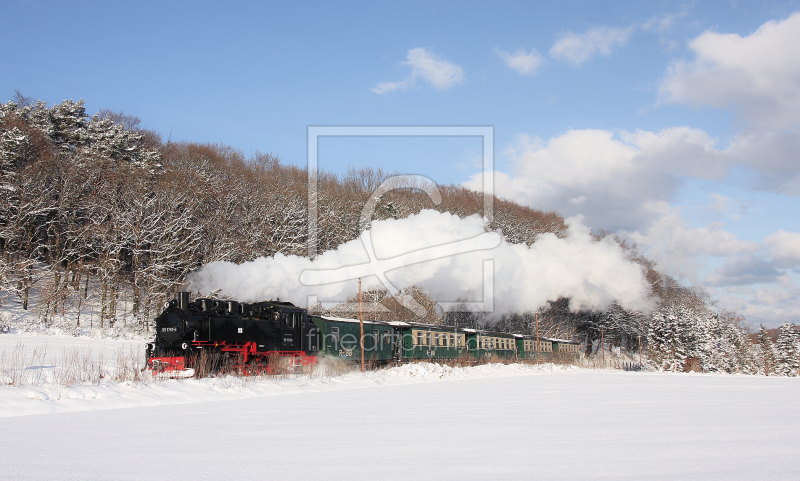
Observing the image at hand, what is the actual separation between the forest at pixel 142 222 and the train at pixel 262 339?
36.6ft

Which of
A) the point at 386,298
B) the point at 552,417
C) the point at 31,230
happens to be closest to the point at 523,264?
the point at 386,298

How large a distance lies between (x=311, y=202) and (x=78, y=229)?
59.3ft

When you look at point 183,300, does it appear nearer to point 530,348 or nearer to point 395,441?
point 395,441

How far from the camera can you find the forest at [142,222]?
37219mm

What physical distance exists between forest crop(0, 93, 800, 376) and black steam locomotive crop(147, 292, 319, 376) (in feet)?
59.4

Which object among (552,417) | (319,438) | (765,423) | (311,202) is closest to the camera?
(319,438)

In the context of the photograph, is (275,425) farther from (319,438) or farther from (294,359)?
(294,359)

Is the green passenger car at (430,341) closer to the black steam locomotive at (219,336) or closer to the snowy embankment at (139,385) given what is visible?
the snowy embankment at (139,385)

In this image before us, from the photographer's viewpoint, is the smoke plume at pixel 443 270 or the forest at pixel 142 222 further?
Answer: the forest at pixel 142 222

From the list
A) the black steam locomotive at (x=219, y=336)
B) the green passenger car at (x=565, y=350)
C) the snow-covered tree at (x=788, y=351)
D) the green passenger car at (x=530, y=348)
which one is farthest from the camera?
the snow-covered tree at (x=788, y=351)

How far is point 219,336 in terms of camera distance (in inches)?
770

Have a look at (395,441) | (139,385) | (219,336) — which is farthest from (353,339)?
(395,441)

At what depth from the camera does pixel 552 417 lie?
27.1ft

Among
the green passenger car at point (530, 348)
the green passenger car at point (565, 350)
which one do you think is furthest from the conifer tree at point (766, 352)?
the green passenger car at point (530, 348)
